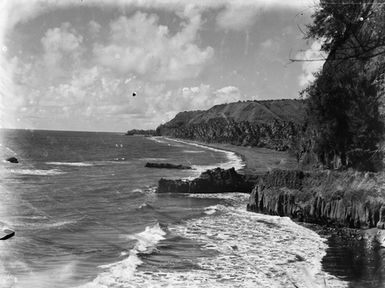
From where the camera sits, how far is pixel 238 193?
47.6 m

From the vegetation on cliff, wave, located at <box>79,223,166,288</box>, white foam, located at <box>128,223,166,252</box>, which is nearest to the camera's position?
wave, located at <box>79,223,166,288</box>

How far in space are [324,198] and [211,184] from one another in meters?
19.7

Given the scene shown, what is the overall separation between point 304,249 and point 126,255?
9374mm

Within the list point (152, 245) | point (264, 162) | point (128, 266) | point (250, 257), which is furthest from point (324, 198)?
point (264, 162)

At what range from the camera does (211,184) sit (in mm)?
47875

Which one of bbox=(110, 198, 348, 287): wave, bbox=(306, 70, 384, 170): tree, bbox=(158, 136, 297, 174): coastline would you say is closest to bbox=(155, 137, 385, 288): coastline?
bbox=(110, 198, 348, 287): wave

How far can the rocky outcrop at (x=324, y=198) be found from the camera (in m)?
26.8

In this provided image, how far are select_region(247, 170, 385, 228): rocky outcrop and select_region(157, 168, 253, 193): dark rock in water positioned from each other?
12228 millimetres

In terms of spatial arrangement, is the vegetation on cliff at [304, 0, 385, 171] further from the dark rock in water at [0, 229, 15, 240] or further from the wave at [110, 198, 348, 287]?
the dark rock in water at [0, 229, 15, 240]

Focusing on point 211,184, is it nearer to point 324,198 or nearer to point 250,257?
point 324,198

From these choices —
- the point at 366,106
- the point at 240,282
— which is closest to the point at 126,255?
the point at 240,282

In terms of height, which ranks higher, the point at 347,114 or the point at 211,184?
the point at 347,114

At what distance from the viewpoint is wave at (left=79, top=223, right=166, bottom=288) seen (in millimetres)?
17234

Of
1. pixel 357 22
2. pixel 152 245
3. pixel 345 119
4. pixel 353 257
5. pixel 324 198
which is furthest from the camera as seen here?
pixel 345 119
